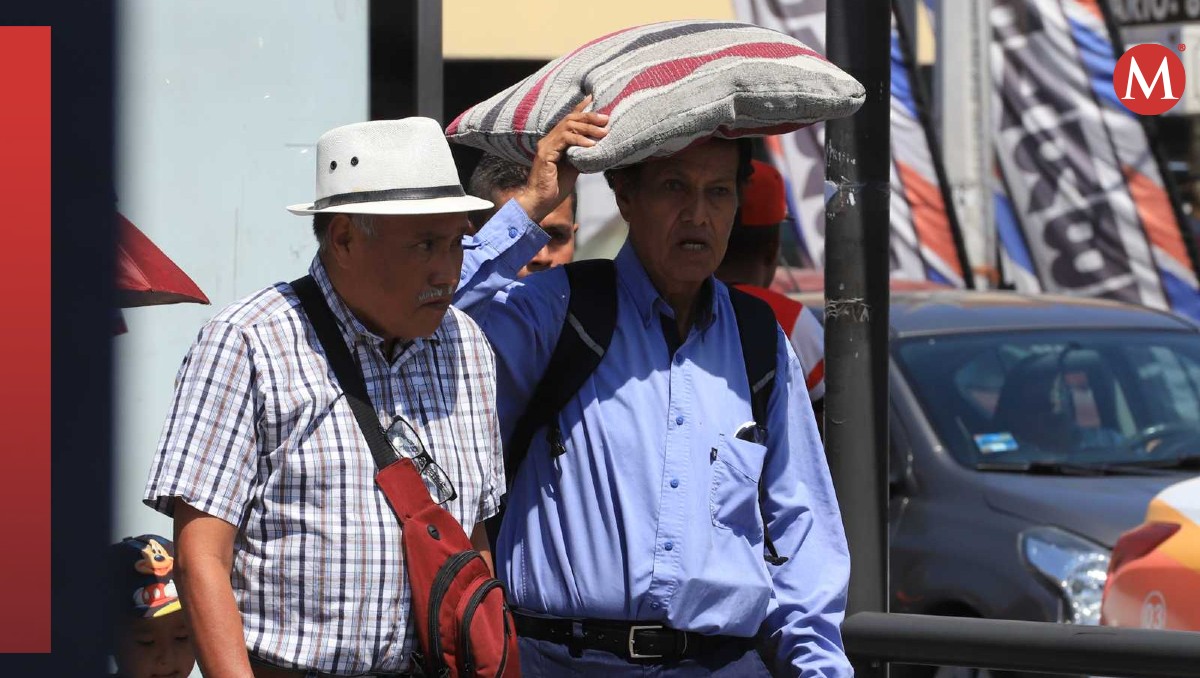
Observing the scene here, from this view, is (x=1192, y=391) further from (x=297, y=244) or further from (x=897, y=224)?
(x=897, y=224)

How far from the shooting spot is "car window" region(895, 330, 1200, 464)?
21.1ft

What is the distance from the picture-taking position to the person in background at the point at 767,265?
15.3 ft

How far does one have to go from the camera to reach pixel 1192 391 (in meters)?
6.86

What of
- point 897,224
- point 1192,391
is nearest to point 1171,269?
point 897,224

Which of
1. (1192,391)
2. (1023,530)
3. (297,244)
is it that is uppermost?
(297,244)

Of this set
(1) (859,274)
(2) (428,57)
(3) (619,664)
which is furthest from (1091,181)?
(3) (619,664)

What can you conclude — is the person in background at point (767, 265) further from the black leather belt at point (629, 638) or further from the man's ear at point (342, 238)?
the man's ear at point (342, 238)

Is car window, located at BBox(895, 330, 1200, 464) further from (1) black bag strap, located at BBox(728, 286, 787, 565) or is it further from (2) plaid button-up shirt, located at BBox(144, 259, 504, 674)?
(2) plaid button-up shirt, located at BBox(144, 259, 504, 674)

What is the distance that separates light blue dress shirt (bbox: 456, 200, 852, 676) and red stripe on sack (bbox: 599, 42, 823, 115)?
0.98ft

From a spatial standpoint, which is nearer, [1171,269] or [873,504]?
[873,504]

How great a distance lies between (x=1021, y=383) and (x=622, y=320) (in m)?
3.89

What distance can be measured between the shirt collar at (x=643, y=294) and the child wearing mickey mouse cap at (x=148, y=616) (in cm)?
99

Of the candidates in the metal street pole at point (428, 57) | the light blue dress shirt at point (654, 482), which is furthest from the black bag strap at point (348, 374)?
the metal street pole at point (428, 57)

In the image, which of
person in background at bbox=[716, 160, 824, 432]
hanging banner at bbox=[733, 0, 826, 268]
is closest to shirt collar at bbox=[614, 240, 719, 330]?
person in background at bbox=[716, 160, 824, 432]
